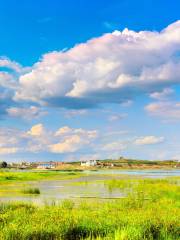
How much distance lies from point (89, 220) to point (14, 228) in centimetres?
403

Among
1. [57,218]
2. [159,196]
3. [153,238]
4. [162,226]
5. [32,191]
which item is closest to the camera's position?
[153,238]

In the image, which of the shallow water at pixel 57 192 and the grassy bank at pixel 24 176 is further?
the grassy bank at pixel 24 176

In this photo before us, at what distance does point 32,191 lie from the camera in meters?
45.9

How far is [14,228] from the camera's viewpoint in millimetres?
16922

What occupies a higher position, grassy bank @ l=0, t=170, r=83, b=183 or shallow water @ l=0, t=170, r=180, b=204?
grassy bank @ l=0, t=170, r=83, b=183

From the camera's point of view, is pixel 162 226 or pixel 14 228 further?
pixel 162 226

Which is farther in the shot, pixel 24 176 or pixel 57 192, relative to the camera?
pixel 24 176

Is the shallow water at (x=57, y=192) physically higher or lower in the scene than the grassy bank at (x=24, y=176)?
lower

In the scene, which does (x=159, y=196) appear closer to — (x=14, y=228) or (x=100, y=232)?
(x=100, y=232)

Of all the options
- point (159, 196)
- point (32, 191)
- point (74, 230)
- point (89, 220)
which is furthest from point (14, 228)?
point (32, 191)

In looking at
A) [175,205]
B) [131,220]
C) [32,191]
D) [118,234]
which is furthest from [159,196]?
[118,234]

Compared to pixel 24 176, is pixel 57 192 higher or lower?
lower

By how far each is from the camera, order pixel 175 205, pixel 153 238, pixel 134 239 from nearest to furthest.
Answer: pixel 134 239 → pixel 153 238 → pixel 175 205

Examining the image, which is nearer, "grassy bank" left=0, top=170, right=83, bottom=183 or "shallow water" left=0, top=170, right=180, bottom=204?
"shallow water" left=0, top=170, right=180, bottom=204
